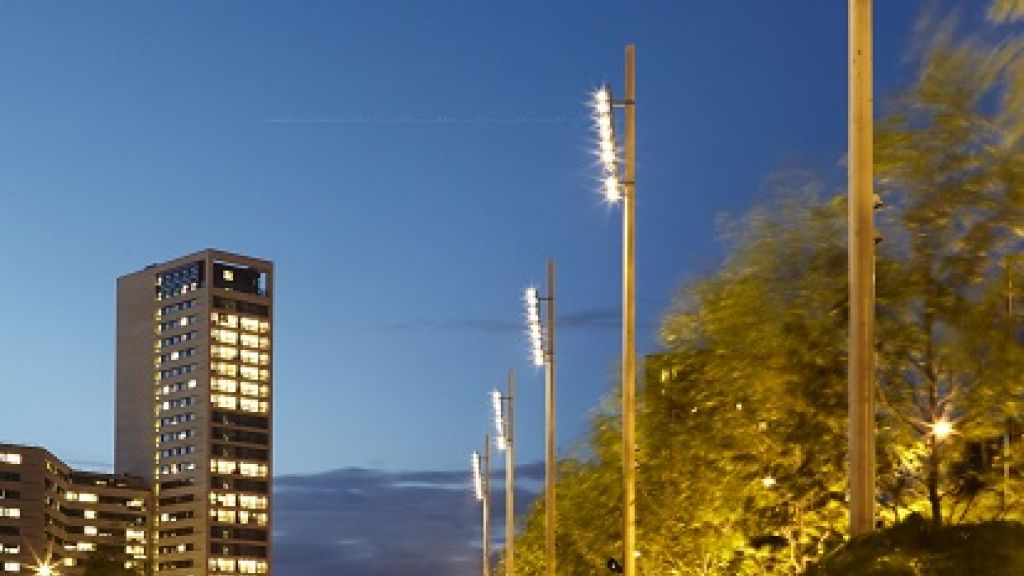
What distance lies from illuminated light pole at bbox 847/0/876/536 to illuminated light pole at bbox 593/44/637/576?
14787 millimetres

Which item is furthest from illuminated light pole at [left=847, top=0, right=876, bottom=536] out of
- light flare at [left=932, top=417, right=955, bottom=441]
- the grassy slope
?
light flare at [left=932, top=417, right=955, bottom=441]

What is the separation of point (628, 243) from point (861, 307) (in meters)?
20.7

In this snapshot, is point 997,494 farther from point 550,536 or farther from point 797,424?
point 550,536

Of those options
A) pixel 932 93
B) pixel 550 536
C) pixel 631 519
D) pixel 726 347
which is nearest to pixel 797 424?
pixel 726 347

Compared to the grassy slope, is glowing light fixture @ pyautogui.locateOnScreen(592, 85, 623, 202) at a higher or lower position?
higher

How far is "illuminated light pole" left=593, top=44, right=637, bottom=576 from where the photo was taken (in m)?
36.8

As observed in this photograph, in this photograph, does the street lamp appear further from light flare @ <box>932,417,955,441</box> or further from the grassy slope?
the grassy slope

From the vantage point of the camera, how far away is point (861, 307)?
19766 millimetres

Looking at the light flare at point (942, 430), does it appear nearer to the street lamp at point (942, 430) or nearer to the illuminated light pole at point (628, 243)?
the street lamp at point (942, 430)

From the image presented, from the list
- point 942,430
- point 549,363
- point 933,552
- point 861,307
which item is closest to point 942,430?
point 942,430

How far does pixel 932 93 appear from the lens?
2675 cm

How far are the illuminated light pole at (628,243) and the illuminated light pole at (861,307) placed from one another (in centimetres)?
1479

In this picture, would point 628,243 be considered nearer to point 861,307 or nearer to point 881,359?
point 881,359

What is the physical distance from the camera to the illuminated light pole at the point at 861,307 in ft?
63.7
